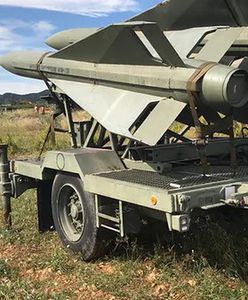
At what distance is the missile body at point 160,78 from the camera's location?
5.09 metres

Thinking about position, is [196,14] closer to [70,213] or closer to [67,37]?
[67,37]

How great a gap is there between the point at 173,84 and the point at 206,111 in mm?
695

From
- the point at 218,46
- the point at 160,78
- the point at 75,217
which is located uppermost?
the point at 218,46

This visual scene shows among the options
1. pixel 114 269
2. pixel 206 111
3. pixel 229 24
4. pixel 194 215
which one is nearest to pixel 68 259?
pixel 114 269

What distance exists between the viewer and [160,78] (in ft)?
18.2

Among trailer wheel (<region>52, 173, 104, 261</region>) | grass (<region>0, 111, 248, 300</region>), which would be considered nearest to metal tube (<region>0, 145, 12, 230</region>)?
grass (<region>0, 111, 248, 300</region>)

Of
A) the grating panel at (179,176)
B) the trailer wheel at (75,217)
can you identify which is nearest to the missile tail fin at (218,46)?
the grating panel at (179,176)

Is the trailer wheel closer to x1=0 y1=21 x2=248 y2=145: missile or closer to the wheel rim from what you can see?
the wheel rim

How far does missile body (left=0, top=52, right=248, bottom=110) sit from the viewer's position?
509cm

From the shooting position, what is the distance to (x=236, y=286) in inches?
188

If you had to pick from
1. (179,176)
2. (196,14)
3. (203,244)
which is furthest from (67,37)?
(203,244)

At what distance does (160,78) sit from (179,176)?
101cm

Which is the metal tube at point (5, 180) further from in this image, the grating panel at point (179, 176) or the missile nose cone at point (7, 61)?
the grating panel at point (179, 176)

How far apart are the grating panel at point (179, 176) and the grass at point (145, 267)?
0.33m
